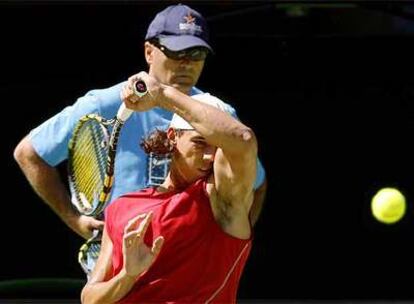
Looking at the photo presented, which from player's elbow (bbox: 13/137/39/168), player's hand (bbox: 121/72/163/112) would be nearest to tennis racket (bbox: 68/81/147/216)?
player's elbow (bbox: 13/137/39/168)

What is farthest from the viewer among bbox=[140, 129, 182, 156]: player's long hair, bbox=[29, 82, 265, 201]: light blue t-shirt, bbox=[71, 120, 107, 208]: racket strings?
bbox=[29, 82, 265, 201]: light blue t-shirt

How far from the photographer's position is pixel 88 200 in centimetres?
330

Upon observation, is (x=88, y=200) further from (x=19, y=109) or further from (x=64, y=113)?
(x=19, y=109)

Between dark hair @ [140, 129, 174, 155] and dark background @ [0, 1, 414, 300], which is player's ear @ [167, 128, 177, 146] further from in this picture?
dark background @ [0, 1, 414, 300]

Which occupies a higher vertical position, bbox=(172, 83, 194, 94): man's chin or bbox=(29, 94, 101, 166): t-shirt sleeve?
bbox=(172, 83, 194, 94): man's chin

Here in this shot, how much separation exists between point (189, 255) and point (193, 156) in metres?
0.20

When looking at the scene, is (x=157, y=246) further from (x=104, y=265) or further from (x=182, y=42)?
(x=182, y=42)

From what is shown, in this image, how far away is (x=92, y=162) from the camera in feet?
10.8

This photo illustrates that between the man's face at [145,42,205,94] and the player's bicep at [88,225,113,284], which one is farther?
the man's face at [145,42,205,94]

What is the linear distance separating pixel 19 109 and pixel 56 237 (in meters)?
0.57

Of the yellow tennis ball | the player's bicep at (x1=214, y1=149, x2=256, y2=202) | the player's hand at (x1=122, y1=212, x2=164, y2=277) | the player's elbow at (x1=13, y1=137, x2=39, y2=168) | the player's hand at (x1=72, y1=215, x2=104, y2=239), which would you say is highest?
the player's bicep at (x1=214, y1=149, x2=256, y2=202)

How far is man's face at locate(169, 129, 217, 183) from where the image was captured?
2.66 metres

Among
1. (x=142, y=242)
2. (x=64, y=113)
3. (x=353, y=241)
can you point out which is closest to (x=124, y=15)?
(x=353, y=241)

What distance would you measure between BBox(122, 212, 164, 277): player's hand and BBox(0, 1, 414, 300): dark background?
124 inches
